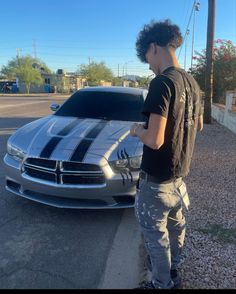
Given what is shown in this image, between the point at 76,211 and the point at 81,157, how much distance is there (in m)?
0.80

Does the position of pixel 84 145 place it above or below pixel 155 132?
below

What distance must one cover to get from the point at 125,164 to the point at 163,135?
1.76 metres

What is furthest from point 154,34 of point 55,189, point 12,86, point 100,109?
point 12,86

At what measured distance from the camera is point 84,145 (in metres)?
4.00

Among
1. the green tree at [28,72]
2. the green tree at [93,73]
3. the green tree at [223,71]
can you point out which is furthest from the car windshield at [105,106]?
the green tree at [93,73]

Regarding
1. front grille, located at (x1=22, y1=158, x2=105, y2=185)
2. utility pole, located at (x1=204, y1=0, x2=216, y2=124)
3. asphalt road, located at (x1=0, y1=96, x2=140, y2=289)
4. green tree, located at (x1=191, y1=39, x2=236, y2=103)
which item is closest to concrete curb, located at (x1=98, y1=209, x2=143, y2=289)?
asphalt road, located at (x1=0, y1=96, x2=140, y2=289)

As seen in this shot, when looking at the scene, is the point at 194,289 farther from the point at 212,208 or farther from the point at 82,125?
the point at 82,125

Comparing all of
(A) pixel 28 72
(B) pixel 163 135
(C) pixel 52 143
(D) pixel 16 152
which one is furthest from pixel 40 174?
(A) pixel 28 72

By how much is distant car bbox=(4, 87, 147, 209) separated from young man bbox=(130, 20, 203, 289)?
1.37 meters

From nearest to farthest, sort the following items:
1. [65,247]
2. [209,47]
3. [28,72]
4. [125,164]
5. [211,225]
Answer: [65,247], [211,225], [125,164], [209,47], [28,72]

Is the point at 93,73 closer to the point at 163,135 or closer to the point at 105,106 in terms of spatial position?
the point at 105,106

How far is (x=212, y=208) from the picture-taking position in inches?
169

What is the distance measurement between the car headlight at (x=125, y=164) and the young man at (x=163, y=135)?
1.38 metres

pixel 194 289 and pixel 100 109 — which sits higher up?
pixel 100 109
